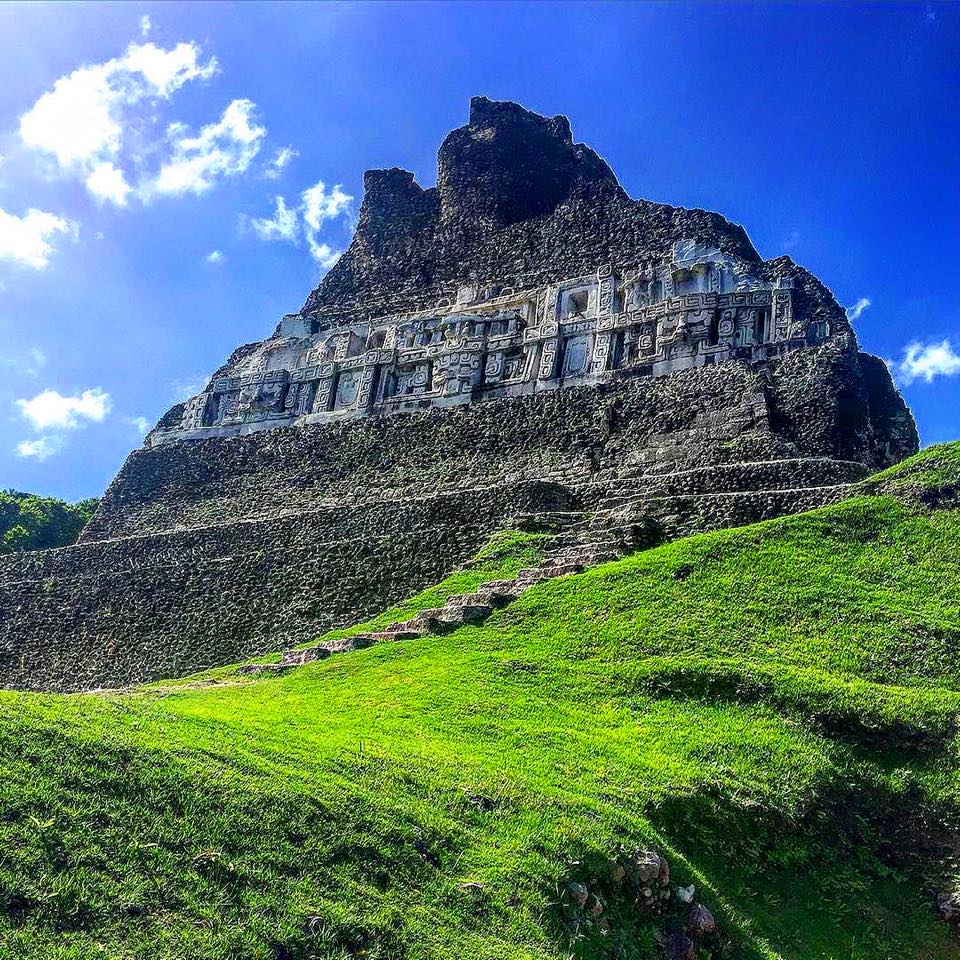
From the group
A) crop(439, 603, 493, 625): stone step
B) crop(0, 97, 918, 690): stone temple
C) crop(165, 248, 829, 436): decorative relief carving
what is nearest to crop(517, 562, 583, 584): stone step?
crop(439, 603, 493, 625): stone step

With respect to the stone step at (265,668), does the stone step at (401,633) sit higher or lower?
higher

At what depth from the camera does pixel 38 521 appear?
36375mm

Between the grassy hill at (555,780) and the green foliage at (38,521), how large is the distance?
2547cm

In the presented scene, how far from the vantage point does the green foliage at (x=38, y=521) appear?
35.0 meters

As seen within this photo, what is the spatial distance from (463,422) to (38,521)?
21.3 metres

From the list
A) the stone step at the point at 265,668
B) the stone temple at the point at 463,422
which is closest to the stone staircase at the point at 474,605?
the stone step at the point at 265,668

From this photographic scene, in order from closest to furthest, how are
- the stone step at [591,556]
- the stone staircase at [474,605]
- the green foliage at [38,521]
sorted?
the stone staircase at [474,605]
the stone step at [591,556]
the green foliage at [38,521]

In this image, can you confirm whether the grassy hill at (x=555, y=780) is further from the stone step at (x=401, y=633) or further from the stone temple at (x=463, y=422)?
the stone temple at (x=463, y=422)

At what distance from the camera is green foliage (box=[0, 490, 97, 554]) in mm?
34969

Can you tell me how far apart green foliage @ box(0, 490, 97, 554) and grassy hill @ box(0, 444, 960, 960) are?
25466 millimetres

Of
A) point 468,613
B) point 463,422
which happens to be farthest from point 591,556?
point 463,422

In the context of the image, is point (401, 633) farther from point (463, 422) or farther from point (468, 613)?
point (463, 422)

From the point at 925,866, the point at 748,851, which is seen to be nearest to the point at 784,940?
the point at 748,851

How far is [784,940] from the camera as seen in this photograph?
272 inches
